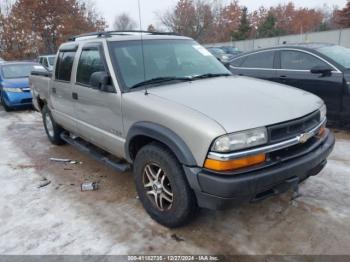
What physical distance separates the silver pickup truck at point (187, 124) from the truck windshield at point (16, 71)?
22.8 feet

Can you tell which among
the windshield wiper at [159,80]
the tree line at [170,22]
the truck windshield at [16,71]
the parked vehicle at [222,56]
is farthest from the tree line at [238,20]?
the windshield wiper at [159,80]

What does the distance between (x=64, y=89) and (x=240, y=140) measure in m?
3.21

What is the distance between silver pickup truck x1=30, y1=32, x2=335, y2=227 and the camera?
2.53 metres

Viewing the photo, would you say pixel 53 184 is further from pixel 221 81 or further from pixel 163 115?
pixel 221 81

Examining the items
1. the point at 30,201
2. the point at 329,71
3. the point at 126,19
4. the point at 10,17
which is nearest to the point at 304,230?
the point at 30,201

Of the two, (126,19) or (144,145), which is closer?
(144,145)

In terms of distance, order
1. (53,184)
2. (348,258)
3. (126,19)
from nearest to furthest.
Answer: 1. (348,258)
2. (53,184)
3. (126,19)

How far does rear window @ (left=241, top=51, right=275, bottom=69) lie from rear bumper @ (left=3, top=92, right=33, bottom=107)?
6.60 meters

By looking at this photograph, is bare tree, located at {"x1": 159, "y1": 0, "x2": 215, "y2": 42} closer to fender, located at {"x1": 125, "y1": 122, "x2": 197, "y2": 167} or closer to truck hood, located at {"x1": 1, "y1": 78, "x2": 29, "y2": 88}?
truck hood, located at {"x1": 1, "y1": 78, "x2": 29, "y2": 88}

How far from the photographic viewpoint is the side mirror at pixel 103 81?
3486 mm

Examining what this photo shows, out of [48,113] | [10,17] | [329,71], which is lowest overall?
[48,113]

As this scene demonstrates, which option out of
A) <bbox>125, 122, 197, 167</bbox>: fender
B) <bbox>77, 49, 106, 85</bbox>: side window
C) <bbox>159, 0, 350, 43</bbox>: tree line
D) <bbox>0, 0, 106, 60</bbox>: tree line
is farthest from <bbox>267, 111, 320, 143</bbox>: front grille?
<bbox>159, 0, 350, 43</bbox>: tree line

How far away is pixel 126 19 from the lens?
55.6 metres

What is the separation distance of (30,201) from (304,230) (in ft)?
10.1
